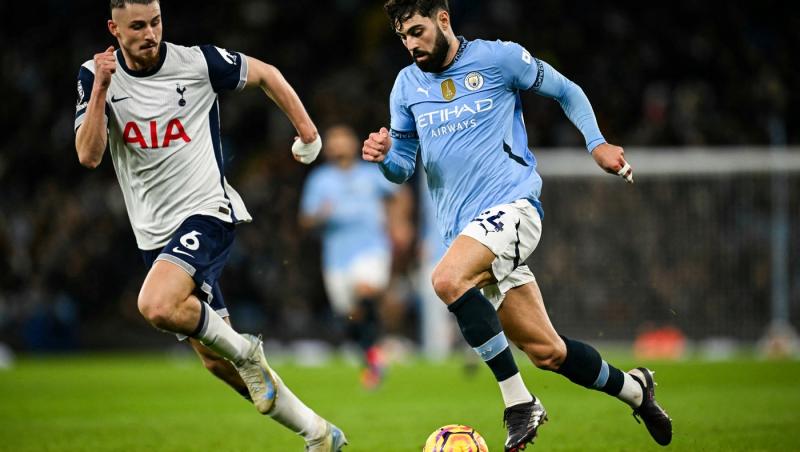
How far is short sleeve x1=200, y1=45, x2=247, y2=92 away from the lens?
6.14 meters

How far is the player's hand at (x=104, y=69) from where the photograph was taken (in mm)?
5520

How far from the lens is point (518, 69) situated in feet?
19.9

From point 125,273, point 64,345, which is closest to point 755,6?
point 125,273

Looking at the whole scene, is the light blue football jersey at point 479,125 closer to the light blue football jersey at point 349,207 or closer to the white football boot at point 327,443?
the white football boot at point 327,443

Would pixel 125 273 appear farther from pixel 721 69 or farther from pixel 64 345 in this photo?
pixel 721 69

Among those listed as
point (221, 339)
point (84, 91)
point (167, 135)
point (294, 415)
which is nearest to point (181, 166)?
point (167, 135)

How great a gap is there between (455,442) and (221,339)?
127 centimetres

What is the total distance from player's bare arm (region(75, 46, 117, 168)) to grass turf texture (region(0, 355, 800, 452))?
2203mm

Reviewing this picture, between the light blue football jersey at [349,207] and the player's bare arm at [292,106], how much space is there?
261 inches

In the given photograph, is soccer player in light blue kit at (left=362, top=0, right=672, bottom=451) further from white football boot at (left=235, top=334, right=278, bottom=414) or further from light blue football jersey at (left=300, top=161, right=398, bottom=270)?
light blue football jersey at (left=300, top=161, right=398, bottom=270)

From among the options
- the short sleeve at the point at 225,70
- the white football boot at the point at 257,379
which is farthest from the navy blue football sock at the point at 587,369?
the short sleeve at the point at 225,70

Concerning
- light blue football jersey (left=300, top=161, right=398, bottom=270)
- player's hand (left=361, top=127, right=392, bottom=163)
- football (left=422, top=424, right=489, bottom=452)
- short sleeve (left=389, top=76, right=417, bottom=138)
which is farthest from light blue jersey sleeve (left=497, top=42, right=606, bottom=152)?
light blue football jersey (left=300, top=161, right=398, bottom=270)

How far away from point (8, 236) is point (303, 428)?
1385 centimetres

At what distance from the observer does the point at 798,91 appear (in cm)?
1570
